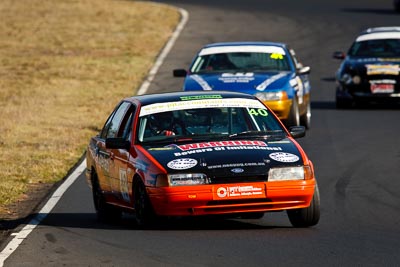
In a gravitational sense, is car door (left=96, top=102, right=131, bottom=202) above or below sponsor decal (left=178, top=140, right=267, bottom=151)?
below

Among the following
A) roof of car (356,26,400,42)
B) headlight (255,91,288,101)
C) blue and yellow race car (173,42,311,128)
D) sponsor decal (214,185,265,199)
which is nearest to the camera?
sponsor decal (214,185,265,199)

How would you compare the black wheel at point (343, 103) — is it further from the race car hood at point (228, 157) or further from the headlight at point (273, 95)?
the race car hood at point (228, 157)

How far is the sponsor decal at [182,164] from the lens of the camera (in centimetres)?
1191

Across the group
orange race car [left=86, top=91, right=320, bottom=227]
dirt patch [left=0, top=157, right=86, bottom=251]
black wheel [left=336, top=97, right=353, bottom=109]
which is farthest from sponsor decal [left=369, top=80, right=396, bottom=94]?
orange race car [left=86, top=91, right=320, bottom=227]

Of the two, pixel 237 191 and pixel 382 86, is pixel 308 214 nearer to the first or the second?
pixel 237 191

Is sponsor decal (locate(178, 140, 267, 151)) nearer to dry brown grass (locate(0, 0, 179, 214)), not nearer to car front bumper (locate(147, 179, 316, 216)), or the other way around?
car front bumper (locate(147, 179, 316, 216))

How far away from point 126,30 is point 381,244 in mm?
32272

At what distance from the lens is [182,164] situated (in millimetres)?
11953

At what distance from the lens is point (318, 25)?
4194 centimetres

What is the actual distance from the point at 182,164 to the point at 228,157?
1.35ft

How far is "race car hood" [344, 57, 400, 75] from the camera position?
1018 inches

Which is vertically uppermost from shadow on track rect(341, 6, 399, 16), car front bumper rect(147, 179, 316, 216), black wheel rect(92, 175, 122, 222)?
car front bumper rect(147, 179, 316, 216)

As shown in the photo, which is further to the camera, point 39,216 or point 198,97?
point 39,216

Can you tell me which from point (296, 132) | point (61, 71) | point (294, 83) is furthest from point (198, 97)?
point (61, 71)
